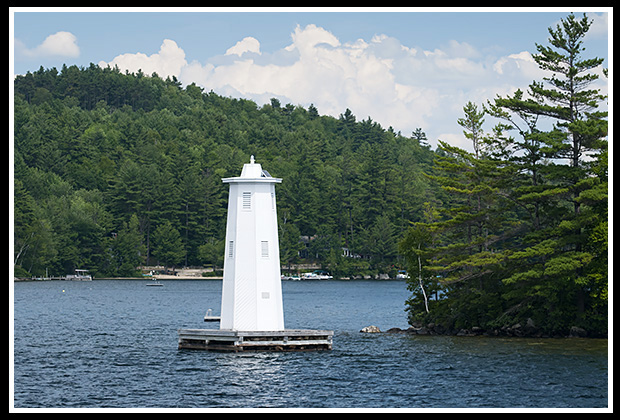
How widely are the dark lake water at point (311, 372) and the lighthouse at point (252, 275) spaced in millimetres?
775

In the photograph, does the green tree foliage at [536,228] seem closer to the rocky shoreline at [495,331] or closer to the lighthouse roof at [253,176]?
the rocky shoreline at [495,331]

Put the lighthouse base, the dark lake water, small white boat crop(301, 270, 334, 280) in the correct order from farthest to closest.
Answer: small white boat crop(301, 270, 334, 280), the lighthouse base, the dark lake water

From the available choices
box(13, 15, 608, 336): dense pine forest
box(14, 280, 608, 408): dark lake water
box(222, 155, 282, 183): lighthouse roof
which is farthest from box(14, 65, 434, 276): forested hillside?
box(222, 155, 282, 183): lighthouse roof

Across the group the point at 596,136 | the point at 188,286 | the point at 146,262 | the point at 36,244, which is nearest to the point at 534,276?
the point at 596,136

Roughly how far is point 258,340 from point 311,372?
3809 mm

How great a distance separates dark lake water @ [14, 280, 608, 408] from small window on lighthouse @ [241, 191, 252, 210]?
6.31m

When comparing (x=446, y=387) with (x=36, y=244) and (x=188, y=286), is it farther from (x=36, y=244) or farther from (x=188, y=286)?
(x=36, y=244)

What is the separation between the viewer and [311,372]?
38.3 metres

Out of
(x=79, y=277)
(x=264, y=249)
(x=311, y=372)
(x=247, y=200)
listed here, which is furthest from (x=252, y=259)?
(x=79, y=277)

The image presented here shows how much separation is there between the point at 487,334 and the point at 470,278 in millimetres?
3912

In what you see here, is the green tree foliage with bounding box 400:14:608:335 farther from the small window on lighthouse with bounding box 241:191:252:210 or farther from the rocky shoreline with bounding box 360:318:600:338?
the small window on lighthouse with bounding box 241:191:252:210

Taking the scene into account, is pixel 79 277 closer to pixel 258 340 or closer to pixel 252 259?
pixel 258 340

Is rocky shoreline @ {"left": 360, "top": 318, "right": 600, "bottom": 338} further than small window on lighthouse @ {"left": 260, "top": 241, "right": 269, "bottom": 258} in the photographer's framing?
Yes

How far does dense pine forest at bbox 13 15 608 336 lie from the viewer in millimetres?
50250
